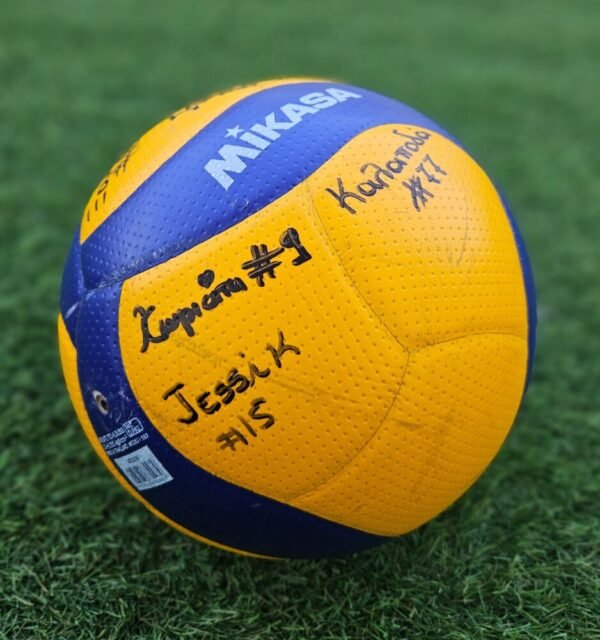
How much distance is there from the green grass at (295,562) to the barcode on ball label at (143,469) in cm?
34

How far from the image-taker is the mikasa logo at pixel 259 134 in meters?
1.54

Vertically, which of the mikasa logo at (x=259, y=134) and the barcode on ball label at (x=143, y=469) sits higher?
the mikasa logo at (x=259, y=134)

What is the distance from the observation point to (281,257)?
56.7 inches

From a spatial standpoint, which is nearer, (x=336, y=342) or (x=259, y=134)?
(x=336, y=342)

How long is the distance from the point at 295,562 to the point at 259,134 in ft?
3.45

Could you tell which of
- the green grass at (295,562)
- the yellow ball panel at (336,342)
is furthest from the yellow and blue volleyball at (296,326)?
the green grass at (295,562)

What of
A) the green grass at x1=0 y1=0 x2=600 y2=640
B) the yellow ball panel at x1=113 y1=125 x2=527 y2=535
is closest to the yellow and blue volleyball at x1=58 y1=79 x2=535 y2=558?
the yellow ball panel at x1=113 y1=125 x2=527 y2=535

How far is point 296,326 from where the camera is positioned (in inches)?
56.0

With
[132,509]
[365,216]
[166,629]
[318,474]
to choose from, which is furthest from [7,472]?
[365,216]

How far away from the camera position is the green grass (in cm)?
177

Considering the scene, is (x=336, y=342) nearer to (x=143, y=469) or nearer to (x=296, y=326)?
(x=296, y=326)

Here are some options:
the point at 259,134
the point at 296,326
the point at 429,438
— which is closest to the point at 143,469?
the point at 296,326

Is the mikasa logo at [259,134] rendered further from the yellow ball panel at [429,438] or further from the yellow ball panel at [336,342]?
the yellow ball panel at [429,438]

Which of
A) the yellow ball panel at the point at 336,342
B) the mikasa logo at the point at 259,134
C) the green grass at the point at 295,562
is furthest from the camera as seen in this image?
the green grass at the point at 295,562
